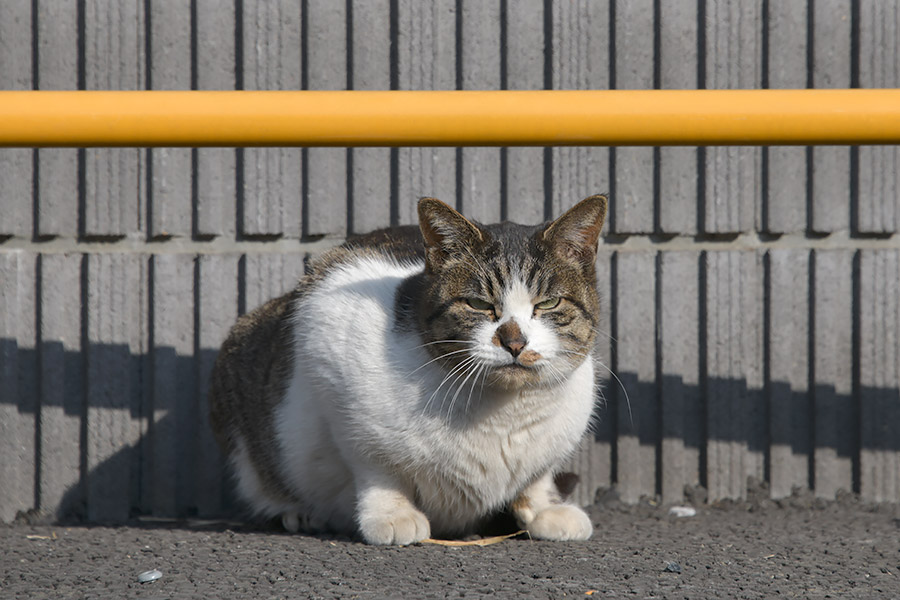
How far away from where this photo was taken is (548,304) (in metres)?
2.21

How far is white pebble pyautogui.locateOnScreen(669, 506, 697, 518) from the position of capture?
2863 millimetres

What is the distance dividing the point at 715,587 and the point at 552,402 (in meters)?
0.63

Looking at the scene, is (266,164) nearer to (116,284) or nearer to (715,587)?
(116,284)

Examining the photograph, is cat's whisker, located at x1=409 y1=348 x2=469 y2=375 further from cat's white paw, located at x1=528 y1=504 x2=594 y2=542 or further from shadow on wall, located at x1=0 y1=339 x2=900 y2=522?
shadow on wall, located at x1=0 y1=339 x2=900 y2=522

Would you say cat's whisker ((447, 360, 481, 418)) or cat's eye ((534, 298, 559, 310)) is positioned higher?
cat's eye ((534, 298, 559, 310))

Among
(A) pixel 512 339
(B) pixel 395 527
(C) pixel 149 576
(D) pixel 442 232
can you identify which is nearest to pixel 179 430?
(B) pixel 395 527

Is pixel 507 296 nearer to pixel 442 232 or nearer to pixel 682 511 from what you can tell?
pixel 442 232

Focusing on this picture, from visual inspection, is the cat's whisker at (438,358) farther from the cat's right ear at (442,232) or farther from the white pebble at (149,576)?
the white pebble at (149,576)

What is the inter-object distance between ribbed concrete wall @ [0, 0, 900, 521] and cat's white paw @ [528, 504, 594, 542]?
622 mm

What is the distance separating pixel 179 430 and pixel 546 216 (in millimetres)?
1430

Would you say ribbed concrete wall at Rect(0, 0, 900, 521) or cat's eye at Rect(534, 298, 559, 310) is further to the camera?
ribbed concrete wall at Rect(0, 0, 900, 521)

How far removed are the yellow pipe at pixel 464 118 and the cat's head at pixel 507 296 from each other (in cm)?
38

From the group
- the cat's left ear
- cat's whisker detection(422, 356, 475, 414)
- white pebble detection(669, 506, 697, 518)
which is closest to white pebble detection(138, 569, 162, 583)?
cat's whisker detection(422, 356, 475, 414)

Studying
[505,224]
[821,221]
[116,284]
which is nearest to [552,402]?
[505,224]
